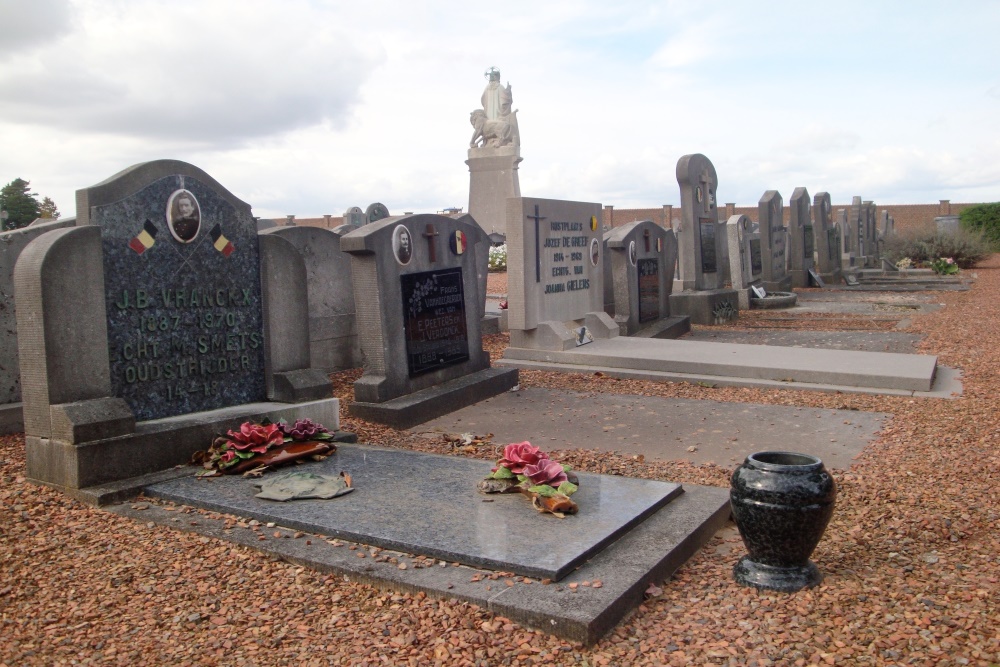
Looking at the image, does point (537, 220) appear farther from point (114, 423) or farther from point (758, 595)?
point (758, 595)

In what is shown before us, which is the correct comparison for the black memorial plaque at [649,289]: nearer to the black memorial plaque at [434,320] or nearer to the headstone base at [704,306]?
the headstone base at [704,306]

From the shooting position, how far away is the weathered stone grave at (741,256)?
619 inches

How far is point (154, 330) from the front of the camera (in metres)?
5.18

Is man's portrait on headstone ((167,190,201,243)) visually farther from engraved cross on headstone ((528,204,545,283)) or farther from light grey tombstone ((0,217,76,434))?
engraved cross on headstone ((528,204,545,283))

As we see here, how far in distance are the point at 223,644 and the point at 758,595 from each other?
205 cm

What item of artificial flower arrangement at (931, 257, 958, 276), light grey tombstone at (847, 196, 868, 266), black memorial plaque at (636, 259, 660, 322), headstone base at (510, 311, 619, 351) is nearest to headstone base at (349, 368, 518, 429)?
headstone base at (510, 311, 619, 351)

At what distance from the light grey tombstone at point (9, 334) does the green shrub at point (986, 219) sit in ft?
124

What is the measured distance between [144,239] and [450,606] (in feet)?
10.1

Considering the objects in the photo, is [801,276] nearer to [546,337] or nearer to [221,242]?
[546,337]

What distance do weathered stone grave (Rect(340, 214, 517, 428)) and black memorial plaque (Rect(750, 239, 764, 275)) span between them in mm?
9841

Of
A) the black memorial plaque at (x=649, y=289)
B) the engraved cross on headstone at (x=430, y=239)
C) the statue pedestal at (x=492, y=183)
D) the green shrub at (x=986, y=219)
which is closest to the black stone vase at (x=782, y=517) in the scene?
the engraved cross on headstone at (x=430, y=239)

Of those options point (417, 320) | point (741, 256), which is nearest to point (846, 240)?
point (741, 256)

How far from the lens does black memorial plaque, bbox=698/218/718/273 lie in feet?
47.5

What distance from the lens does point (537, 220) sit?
9.67 metres
